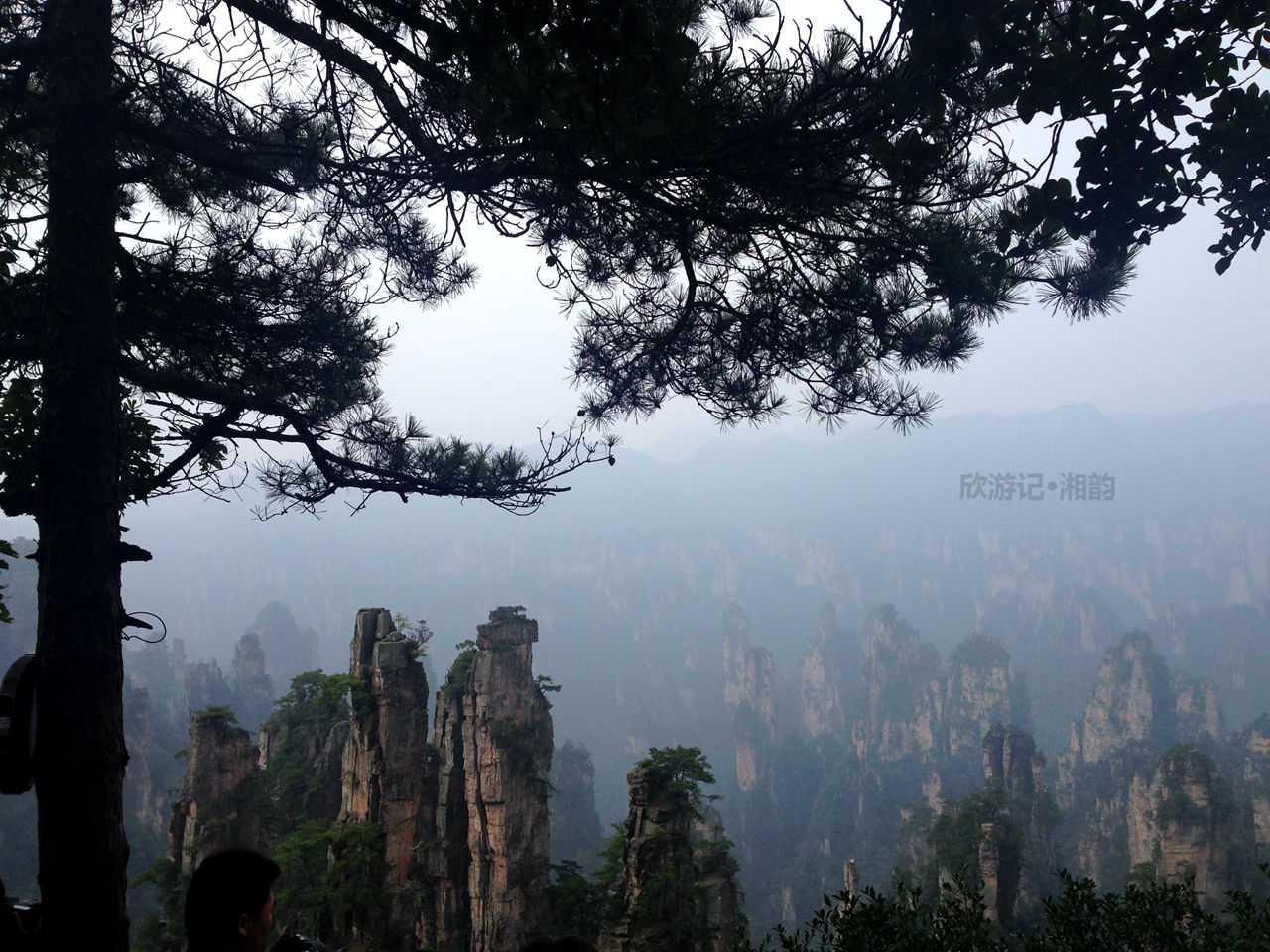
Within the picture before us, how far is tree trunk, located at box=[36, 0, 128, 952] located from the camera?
317 centimetres

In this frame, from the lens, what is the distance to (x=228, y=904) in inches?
90.5

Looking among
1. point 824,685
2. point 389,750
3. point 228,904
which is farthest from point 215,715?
point 824,685

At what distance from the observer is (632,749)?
3757 inches

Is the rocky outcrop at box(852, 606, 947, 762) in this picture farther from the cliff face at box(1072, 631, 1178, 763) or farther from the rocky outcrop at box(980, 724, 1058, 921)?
the rocky outcrop at box(980, 724, 1058, 921)

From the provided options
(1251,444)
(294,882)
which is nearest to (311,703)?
(294,882)

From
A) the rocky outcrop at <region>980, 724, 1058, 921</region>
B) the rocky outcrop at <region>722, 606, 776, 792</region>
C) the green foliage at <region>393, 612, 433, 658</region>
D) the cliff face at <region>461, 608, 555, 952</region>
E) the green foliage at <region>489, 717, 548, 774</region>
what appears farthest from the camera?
the rocky outcrop at <region>722, 606, 776, 792</region>

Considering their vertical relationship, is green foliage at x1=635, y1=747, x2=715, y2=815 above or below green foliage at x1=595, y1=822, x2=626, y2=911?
above

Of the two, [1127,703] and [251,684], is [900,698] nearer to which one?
[1127,703]

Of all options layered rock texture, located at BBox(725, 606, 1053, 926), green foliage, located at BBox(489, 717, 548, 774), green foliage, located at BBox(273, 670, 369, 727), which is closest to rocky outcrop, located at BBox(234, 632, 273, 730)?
green foliage, located at BBox(273, 670, 369, 727)

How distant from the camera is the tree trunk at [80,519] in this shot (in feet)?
10.4

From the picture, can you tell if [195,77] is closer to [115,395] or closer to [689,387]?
[115,395]

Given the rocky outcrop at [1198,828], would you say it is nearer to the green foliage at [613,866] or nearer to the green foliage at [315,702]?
the green foliage at [613,866]

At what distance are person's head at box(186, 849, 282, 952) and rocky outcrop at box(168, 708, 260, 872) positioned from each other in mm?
16002

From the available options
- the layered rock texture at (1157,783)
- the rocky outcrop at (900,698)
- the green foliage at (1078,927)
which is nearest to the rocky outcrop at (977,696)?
the rocky outcrop at (900,698)
